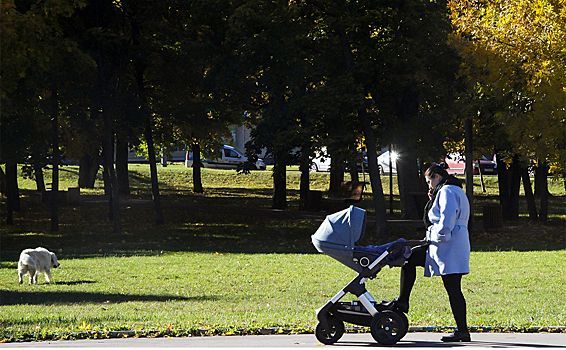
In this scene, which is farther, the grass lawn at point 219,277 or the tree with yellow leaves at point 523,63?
the tree with yellow leaves at point 523,63

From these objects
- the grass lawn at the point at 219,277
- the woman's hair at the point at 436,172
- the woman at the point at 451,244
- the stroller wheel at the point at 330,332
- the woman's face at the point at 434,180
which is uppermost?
the woman's hair at the point at 436,172

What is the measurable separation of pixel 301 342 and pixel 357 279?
2.67 feet

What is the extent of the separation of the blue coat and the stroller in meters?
0.24

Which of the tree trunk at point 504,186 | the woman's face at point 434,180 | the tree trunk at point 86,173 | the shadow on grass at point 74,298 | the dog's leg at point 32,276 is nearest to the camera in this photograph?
the woman's face at point 434,180

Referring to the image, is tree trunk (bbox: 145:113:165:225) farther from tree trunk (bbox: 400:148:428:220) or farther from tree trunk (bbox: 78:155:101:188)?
tree trunk (bbox: 78:155:101:188)

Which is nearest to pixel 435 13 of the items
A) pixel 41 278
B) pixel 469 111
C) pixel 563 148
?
pixel 469 111

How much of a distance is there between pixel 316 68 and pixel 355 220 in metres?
14.6

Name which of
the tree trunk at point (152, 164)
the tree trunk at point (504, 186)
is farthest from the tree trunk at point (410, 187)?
the tree trunk at point (152, 164)

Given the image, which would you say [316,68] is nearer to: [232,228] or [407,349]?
[232,228]

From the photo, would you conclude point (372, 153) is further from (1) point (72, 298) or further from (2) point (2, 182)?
(2) point (2, 182)

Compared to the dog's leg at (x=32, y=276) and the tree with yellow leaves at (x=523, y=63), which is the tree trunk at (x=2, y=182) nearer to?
the dog's leg at (x=32, y=276)

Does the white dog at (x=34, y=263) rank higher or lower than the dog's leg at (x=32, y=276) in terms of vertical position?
higher

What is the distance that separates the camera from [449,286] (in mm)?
7277

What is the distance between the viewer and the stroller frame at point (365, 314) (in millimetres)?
7043
